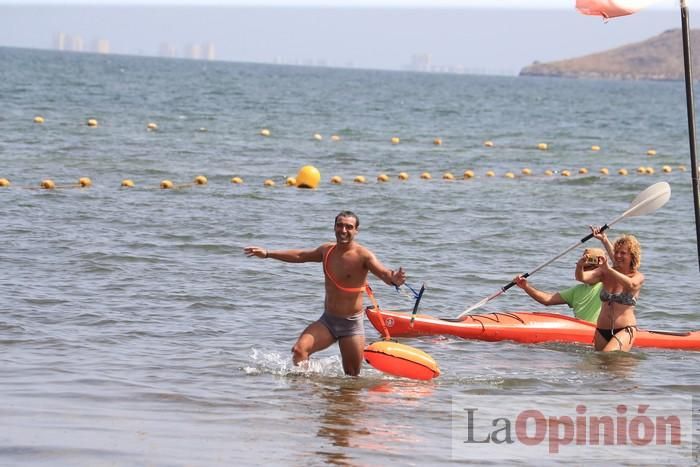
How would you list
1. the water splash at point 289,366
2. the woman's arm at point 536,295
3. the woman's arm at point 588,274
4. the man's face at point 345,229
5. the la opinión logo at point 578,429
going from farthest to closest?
the woman's arm at point 536,295
the woman's arm at point 588,274
the water splash at point 289,366
the man's face at point 345,229
the la opinión logo at point 578,429

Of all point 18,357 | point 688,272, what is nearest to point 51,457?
point 18,357

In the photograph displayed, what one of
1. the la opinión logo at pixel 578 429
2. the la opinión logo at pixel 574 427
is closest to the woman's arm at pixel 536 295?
the la opinión logo at pixel 574 427

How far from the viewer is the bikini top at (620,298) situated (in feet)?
35.9

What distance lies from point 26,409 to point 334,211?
1289 centimetres

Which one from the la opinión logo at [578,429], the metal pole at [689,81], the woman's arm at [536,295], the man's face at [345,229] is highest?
the metal pole at [689,81]

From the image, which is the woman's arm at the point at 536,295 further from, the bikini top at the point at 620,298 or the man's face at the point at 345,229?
the man's face at the point at 345,229

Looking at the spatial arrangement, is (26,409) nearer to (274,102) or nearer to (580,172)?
(580,172)

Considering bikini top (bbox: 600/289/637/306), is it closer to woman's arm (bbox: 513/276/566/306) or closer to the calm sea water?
the calm sea water

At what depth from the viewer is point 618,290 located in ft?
36.1

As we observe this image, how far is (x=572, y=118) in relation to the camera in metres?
60.5

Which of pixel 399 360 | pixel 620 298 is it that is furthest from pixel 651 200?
pixel 399 360

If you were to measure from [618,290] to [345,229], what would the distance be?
3.32 metres

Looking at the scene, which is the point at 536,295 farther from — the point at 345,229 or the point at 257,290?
the point at 257,290

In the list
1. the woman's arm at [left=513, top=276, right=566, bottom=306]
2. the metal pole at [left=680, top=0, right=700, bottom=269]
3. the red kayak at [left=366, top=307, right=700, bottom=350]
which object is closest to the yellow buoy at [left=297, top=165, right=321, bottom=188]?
the red kayak at [left=366, top=307, right=700, bottom=350]
